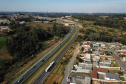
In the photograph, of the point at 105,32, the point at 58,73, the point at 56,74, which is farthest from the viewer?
the point at 105,32

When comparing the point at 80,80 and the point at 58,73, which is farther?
the point at 58,73

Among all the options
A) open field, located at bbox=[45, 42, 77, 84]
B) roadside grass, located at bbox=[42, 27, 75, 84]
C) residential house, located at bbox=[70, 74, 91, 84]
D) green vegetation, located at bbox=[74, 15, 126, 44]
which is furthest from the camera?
green vegetation, located at bbox=[74, 15, 126, 44]

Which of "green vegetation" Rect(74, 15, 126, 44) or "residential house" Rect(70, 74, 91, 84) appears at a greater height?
"green vegetation" Rect(74, 15, 126, 44)

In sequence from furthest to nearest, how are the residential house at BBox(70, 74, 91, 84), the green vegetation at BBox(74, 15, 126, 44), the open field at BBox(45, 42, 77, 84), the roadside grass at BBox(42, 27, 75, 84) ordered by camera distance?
the green vegetation at BBox(74, 15, 126, 44), the open field at BBox(45, 42, 77, 84), the roadside grass at BBox(42, 27, 75, 84), the residential house at BBox(70, 74, 91, 84)

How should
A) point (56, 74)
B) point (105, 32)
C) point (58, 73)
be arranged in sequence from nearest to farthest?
point (56, 74), point (58, 73), point (105, 32)

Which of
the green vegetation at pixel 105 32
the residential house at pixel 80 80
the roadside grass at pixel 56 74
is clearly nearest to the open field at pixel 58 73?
the roadside grass at pixel 56 74

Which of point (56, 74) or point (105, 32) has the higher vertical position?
point (105, 32)

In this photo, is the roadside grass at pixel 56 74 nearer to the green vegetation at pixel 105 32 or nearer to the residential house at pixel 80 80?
the residential house at pixel 80 80

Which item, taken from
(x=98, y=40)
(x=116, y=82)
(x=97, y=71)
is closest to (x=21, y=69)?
(x=97, y=71)

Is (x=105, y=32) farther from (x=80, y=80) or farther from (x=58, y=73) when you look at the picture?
(x=80, y=80)

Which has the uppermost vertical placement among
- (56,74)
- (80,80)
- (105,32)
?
(105,32)

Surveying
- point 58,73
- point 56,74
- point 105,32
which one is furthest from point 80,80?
point 105,32

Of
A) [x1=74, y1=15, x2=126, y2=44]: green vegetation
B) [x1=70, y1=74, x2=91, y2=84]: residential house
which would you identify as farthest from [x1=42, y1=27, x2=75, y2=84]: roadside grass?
[x1=74, y1=15, x2=126, y2=44]: green vegetation

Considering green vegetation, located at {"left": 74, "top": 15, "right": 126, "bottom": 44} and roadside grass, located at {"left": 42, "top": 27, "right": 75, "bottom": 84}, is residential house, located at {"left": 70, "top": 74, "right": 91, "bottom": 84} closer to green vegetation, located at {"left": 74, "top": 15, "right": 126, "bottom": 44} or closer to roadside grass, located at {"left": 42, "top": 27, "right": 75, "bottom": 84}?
roadside grass, located at {"left": 42, "top": 27, "right": 75, "bottom": 84}
